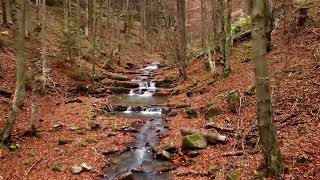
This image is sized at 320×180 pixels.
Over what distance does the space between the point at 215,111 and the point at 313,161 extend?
7544 mm

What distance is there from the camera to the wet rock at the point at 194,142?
1326 cm

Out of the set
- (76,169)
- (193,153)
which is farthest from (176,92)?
(76,169)

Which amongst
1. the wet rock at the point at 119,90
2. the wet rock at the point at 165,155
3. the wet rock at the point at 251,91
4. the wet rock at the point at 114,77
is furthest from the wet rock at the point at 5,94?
the wet rock at the point at 251,91

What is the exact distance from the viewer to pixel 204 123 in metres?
16.1

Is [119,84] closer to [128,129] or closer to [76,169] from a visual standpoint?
[128,129]

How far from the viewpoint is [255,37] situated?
833 cm

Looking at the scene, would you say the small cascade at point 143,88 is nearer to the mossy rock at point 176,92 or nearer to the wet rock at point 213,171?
the mossy rock at point 176,92

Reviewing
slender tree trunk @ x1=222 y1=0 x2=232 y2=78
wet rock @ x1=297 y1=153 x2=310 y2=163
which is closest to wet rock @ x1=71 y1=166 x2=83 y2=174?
wet rock @ x1=297 y1=153 x2=310 y2=163

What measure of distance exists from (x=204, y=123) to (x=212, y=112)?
927 millimetres

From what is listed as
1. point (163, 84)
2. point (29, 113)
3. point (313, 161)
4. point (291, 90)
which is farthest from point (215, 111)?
point (163, 84)

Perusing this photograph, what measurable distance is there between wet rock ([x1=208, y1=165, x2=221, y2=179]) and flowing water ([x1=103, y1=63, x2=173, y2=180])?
54.2 inches

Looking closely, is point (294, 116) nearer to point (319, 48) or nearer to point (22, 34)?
point (319, 48)

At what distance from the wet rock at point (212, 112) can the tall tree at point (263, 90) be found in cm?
785

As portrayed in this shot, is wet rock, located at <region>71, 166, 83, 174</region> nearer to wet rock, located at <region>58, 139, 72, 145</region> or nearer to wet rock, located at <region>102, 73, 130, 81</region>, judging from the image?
wet rock, located at <region>58, 139, 72, 145</region>
